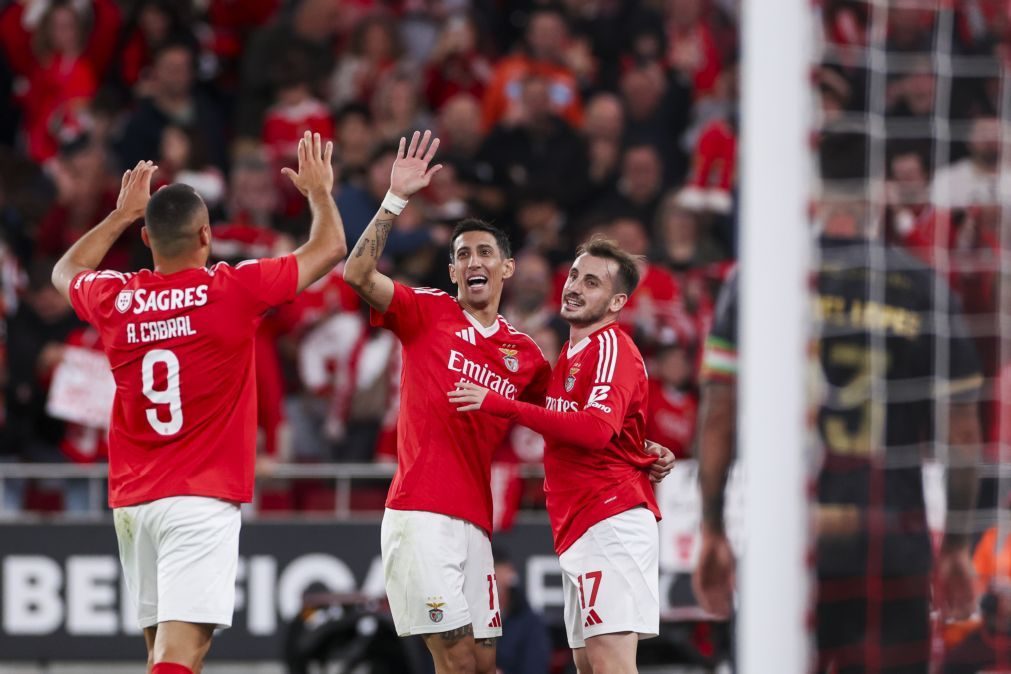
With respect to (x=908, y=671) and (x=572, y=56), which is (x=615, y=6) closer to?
(x=572, y=56)

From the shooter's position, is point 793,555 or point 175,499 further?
point 175,499

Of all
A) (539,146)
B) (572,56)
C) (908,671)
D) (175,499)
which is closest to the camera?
(175,499)

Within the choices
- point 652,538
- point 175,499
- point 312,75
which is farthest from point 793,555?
point 312,75

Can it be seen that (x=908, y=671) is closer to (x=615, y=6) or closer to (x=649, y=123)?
(x=649, y=123)

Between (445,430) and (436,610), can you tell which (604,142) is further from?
(436,610)

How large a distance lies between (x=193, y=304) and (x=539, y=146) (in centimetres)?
637

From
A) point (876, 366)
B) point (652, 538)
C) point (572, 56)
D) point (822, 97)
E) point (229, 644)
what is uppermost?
point (572, 56)

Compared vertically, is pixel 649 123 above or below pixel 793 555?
above

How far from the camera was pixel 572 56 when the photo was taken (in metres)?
13.2

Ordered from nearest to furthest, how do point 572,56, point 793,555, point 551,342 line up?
point 793,555, point 551,342, point 572,56

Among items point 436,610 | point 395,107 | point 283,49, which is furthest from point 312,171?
point 283,49

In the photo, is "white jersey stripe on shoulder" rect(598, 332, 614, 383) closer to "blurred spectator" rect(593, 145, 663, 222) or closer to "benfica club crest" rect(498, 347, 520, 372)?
"benfica club crest" rect(498, 347, 520, 372)

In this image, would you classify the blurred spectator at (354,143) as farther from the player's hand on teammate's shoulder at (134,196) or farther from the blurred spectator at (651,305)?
the player's hand on teammate's shoulder at (134,196)

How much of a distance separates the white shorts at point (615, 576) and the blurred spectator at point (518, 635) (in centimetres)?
311
